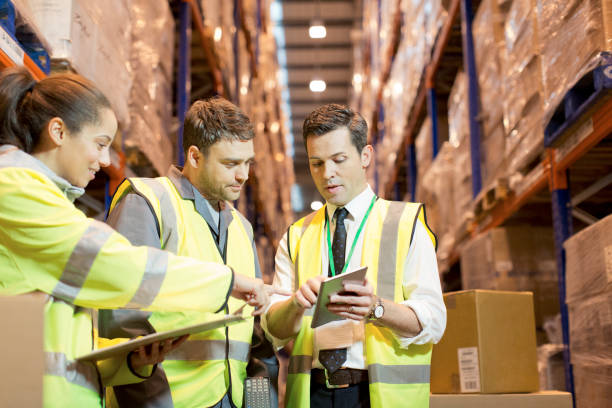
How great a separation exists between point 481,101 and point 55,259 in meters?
4.85

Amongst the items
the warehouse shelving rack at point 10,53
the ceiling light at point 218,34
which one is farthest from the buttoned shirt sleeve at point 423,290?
the ceiling light at point 218,34

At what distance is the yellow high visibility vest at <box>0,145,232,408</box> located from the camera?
1.61m

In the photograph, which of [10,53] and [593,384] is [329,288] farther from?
[593,384]

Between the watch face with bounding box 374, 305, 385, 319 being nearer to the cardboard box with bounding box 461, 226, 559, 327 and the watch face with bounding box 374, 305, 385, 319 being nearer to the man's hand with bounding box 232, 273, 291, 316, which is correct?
the man's hand with bounding box 232, 273, 291, 316

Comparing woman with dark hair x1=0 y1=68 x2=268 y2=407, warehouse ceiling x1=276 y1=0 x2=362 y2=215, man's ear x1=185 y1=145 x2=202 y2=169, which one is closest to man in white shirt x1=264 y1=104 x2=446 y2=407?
man's ear x1=185 y1=145 x2=202 y2=169

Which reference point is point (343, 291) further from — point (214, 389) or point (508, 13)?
point (508, 13)

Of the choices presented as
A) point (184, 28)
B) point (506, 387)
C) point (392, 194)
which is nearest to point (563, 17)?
point (506, 387)

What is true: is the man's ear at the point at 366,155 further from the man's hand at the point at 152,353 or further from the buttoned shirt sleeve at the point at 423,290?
the man's hand at the point at 152,353

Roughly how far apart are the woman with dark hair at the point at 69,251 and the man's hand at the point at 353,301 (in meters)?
0.37

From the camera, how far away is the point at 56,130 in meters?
1.80

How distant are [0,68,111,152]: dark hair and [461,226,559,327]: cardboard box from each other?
383cm

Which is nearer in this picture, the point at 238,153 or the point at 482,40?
the point at 238,153

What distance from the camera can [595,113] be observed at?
3.38 metres

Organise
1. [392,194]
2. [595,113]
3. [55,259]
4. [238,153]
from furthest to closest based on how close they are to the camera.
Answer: [392,194]
[595,113]
[238,153]
[55,259]
